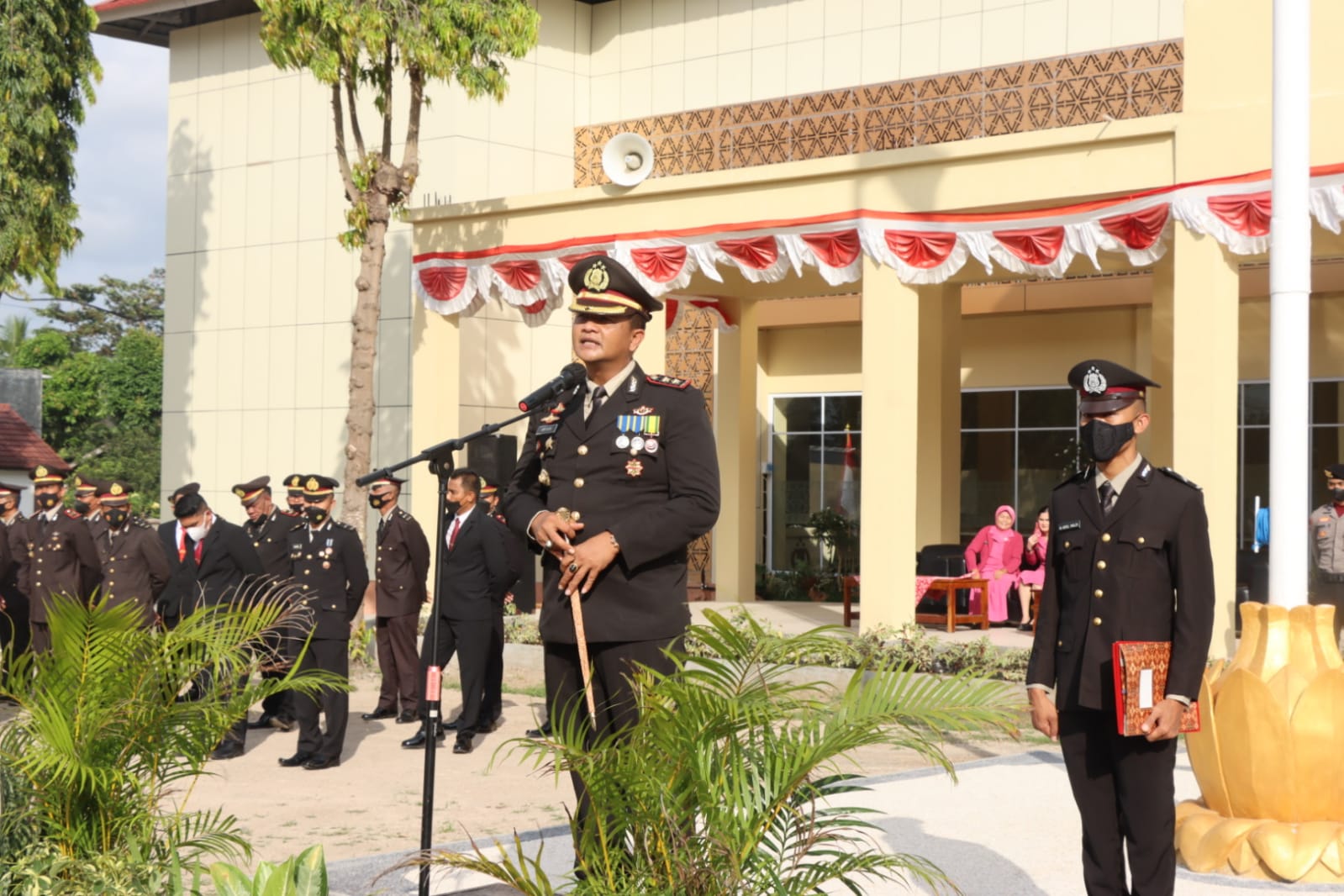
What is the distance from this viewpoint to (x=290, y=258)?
981 inches

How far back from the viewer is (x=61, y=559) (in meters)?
13.3

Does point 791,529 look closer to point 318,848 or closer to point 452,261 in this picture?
point 452,261

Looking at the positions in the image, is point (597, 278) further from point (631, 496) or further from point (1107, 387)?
point (1107, 387)

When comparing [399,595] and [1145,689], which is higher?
[1145,689]

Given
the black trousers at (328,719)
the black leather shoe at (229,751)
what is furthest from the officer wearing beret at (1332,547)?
the black leather shoe at (229,751)

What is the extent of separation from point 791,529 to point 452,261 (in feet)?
26.5

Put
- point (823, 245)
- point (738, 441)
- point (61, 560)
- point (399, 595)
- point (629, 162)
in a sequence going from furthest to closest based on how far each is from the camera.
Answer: point (738, 441) → point (629, 162) → point (823, 245) → point (61, 560) → point (399, 595)

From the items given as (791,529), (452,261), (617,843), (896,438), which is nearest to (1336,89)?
(896,438)

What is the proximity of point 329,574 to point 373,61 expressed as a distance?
7483mm

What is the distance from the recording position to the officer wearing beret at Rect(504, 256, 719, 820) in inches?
190

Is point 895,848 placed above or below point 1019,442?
below

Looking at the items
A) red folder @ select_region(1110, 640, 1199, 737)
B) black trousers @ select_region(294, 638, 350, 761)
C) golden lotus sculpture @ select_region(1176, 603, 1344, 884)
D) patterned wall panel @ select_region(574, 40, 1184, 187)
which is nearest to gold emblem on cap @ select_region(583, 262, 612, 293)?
red folder @ select_region(1110, 640, 1199, 737)

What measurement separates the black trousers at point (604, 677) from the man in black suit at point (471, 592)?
6624 millimetres

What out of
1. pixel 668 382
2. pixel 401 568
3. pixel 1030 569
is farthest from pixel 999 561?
pixel 668 382
